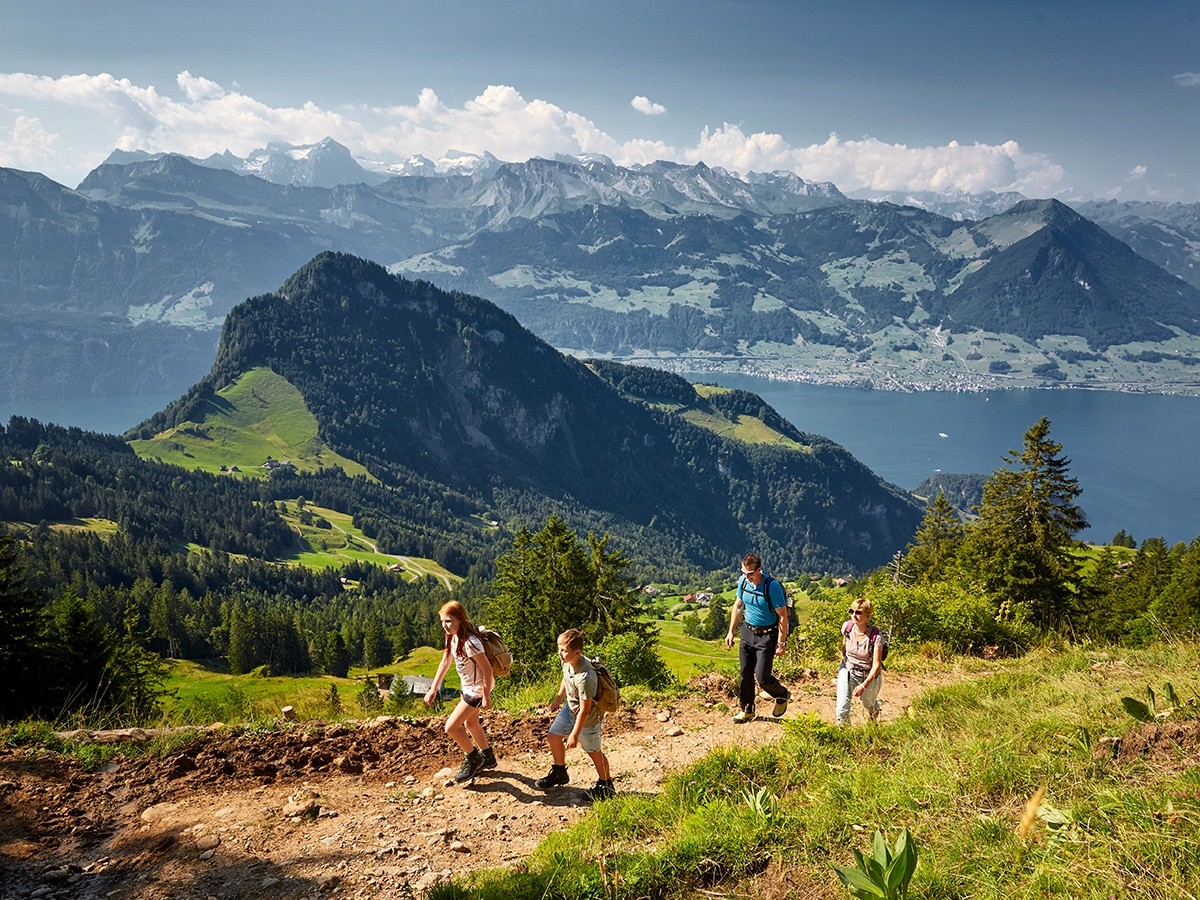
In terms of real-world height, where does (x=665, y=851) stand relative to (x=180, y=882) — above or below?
above

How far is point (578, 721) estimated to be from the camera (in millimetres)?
8203

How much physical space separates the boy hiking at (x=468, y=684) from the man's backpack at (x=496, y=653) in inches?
3.5

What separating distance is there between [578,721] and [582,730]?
7.9 inches

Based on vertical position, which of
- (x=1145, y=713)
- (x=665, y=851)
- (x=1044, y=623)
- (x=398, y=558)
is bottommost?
(x=398, y=558)

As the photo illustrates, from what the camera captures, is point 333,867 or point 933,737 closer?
point 333,867

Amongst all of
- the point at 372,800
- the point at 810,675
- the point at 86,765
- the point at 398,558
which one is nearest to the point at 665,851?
the point at 372,800

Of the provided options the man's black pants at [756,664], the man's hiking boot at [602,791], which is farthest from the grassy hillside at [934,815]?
the man's black pants at [756,664]

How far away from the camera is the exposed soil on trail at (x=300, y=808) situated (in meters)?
6.80

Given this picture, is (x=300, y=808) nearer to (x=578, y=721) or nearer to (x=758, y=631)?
(x=578, y=721)

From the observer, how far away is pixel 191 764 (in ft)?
29.6

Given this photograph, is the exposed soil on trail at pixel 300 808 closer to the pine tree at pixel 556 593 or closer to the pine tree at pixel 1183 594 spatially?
the pine tree at pixel 556 593

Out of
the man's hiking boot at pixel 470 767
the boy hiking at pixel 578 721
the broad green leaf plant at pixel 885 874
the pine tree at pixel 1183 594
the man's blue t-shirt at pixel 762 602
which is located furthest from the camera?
the pine tree at pixel 1183 594

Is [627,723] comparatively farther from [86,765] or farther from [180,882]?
[86,765]

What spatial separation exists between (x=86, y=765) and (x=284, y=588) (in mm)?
159833
